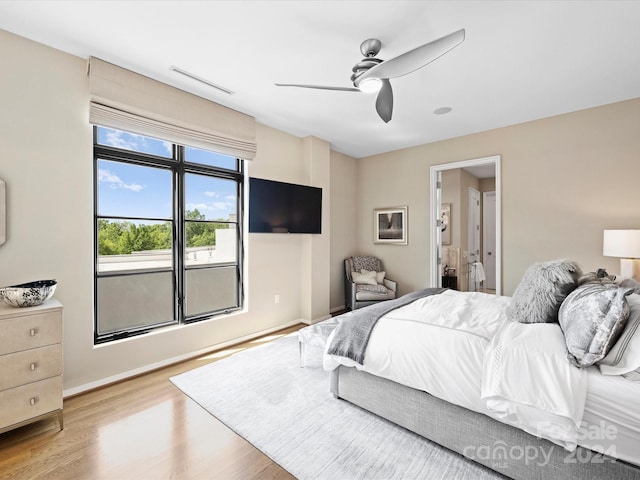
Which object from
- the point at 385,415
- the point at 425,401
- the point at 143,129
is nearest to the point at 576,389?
the point at 425,401

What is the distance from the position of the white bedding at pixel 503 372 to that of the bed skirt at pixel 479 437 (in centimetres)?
10

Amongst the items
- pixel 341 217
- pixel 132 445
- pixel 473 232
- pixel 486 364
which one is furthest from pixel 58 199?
pixel 473 232

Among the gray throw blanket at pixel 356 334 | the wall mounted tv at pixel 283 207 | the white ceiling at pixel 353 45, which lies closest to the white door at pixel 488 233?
the white ceiling at pixel 353 45

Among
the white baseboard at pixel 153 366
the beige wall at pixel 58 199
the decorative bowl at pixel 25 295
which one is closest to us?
the decorative bowl at pixel 25 295

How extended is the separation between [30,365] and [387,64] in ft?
9.77

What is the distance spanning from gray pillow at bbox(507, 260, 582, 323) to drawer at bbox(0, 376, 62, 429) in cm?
306

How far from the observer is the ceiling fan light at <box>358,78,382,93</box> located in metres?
2.12

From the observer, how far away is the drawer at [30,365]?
5.96ft

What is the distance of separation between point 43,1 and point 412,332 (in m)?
3.10

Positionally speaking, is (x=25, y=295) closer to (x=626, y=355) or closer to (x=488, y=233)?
(x=626, y=355)

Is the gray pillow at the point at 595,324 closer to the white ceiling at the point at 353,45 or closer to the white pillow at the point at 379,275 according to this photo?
the white ceiling at the point at 353,45

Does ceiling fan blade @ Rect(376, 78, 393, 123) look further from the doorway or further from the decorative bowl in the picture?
the doorway

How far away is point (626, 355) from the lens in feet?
4.33

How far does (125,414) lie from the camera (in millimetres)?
2186
